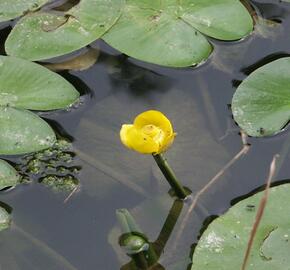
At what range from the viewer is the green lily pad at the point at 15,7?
5.98 ft

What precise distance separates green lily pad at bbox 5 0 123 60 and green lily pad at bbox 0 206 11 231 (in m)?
0.43

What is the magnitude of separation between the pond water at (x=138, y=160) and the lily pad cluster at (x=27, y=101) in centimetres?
7

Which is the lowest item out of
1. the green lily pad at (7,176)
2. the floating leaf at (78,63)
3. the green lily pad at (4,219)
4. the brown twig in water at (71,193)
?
the green lily pad at (4,219)

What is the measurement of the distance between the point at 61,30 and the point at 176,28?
1.02ft

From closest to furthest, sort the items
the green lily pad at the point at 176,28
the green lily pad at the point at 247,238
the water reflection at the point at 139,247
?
the green lily pad at the point at 247,238, the water reflection at the point at 139,247, the green lily pad at the point at 176,28

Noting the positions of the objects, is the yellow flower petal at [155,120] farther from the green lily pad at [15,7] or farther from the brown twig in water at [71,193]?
the green lily pad at [15,7]

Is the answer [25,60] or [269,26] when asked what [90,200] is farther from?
[269,26]

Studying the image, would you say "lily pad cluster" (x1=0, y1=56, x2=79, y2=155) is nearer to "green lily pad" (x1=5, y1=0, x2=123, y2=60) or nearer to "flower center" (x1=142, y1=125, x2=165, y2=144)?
"green lily pad" (x1=5, y1=0, x2=123, y2=60)

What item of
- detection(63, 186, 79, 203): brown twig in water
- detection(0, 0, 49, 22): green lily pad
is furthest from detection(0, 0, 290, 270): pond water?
detection(0, 0, 49, 22): green lily pad

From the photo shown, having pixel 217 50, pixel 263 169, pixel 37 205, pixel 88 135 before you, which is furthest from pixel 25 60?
pixel 263 169

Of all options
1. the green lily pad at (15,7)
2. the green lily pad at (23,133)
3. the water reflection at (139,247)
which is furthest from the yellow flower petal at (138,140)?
the green lily pad at (15,7)

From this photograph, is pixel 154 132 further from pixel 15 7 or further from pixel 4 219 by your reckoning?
pixel 15 7

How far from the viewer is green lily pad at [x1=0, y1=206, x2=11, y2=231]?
5.00ft

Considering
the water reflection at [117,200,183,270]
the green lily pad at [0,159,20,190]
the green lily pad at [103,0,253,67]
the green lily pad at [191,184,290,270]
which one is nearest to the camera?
the green lily pad at [191,184,290,270]
